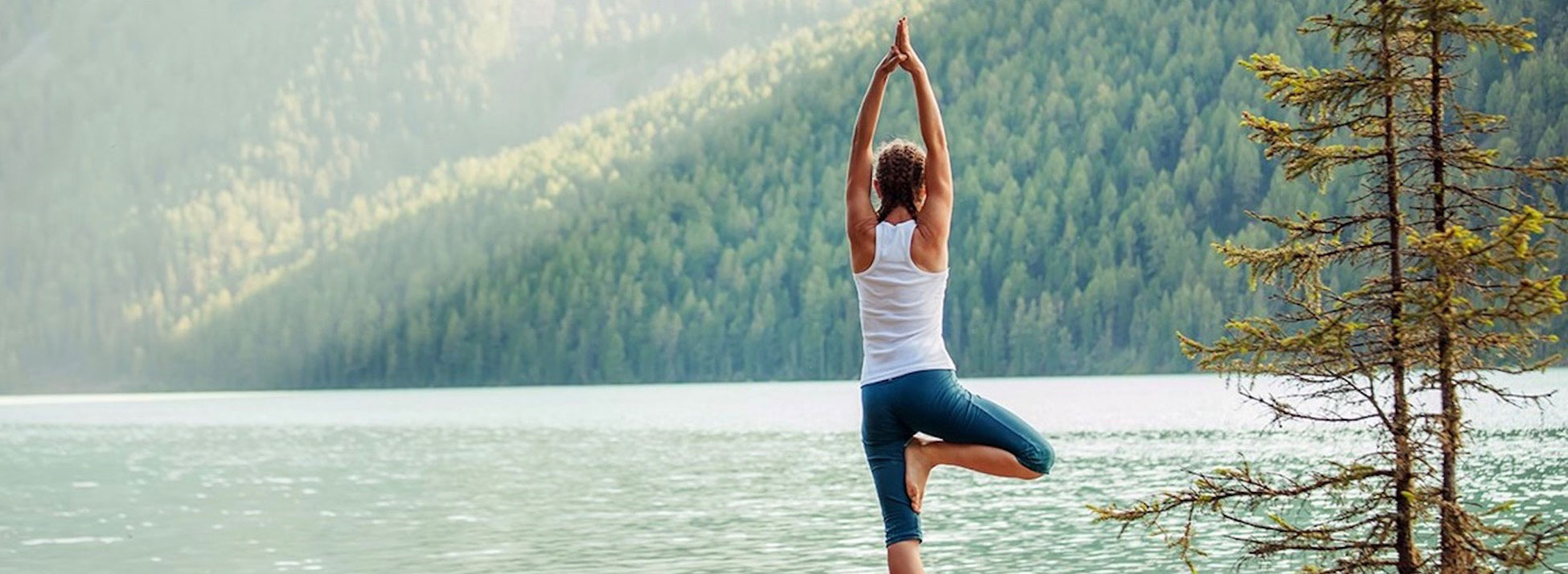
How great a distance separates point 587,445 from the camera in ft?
273

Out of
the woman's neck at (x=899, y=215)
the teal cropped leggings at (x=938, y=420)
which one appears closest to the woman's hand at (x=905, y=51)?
the woman's neck at (x=899, y=215)

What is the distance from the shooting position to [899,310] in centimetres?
983

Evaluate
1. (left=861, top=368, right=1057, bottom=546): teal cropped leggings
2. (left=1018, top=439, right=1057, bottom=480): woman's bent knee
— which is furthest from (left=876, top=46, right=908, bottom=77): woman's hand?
(left=1018, top=439, right=1057, bottom=480): woman's bent knee

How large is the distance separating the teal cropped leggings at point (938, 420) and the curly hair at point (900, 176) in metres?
0.81

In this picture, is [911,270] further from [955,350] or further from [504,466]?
[955,350]

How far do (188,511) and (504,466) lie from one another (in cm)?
1834

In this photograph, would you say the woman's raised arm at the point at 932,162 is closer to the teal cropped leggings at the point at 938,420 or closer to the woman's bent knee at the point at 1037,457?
the teal cropped leggings at the point at 938,420

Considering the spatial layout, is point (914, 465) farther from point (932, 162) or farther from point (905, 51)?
point (905, 51)

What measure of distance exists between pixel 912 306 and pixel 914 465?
831 mm

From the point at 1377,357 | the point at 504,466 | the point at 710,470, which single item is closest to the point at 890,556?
the point at 1377,357

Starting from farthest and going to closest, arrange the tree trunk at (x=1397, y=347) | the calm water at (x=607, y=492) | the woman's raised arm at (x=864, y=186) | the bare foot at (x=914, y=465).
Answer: the calm water at (x=607, y=492) → the tree trunk at (x=1397, y=347) → the bare foot at (x=914, y=465) → the woman's raised arm at (x=864, y=186)

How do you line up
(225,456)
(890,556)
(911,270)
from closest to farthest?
(911,270), (890,556), (225,456)

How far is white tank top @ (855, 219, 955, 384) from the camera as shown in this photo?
9.80 meters

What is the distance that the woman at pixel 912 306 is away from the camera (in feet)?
32.0
